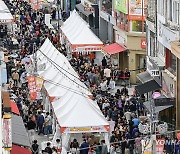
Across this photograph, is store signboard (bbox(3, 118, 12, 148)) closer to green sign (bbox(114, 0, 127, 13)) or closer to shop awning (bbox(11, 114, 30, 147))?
shop awning (bbox(11, 114, 30, 147))

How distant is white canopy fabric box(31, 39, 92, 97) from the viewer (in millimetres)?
36562

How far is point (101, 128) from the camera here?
3200cm

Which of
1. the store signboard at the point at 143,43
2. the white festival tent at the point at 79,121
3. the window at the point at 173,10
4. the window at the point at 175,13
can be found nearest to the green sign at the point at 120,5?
the store signboard at the point at 143,43

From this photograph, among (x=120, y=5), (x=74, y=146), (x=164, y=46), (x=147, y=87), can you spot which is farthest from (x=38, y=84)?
(x=120, y=5)

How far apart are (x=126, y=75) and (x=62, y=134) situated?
15.8m

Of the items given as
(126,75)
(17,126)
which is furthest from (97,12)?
(17,126)

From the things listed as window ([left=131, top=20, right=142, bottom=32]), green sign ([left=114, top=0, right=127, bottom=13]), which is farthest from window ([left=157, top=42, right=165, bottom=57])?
green sign ([left=114, top=0, right=127, bottom=13])

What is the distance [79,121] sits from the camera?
32188mm

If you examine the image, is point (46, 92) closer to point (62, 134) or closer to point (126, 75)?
point (62, 134)

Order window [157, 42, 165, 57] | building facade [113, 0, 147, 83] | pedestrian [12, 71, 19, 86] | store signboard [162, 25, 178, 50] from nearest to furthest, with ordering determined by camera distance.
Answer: store signboard [162, 25, 178, 50] < window [157, 42, 165, 57] < pedestrian [12, 71, 19, 86] < building facade [113, 0, 147, 83]

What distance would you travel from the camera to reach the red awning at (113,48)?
50.3 metres

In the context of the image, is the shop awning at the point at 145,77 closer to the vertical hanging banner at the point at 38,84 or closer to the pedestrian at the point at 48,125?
the vertical hanging banner at the point at 38,84

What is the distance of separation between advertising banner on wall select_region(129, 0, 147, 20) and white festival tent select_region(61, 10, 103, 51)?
3965 mm

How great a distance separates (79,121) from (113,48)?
19741 millimetres
